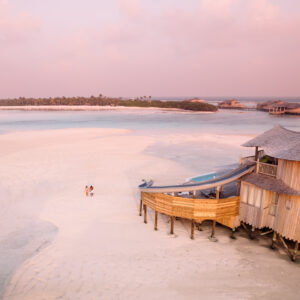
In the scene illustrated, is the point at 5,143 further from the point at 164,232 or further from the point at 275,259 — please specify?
the point at 275,259

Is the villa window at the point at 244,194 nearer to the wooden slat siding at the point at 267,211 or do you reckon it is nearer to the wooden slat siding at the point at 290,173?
the wooden slat siding at the point at 267,211

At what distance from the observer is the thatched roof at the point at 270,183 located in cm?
1241

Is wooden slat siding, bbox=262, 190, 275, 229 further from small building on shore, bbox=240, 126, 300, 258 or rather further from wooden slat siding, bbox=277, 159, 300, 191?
wooden slat siding, bbox=277, 159, 300, 191

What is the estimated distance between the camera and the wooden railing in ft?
44.6

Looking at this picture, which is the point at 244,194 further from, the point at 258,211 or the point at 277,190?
the point at 277,190

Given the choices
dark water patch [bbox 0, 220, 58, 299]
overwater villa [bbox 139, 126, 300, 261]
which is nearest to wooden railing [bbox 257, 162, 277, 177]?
overwater villa [bbox 139, 126, 300, 261]

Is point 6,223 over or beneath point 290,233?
beneath

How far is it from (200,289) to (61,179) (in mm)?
18279

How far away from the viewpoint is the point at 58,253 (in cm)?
1359

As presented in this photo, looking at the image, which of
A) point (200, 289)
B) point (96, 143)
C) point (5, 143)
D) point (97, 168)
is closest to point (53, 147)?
point (96, 143)

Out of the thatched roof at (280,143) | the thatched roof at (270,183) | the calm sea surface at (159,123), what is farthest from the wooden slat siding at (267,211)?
the calm sea surface at (159,123)

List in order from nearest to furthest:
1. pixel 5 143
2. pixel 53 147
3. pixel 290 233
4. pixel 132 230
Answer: pixel 290 233
pixel 132 230
pixel 53 147
pixel 5 143

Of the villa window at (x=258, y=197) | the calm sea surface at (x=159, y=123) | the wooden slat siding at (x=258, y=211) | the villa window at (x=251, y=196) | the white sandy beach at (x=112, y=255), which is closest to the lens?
the white sandy beach at (x=112, y=255)

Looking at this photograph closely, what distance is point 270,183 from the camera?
43.4 ft
